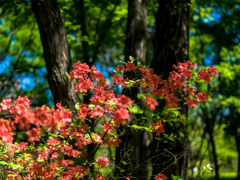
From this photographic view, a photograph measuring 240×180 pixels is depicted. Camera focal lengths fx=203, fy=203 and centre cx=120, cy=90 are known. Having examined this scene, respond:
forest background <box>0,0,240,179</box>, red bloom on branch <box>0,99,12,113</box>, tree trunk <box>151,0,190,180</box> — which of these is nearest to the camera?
red bloom on branch <box>0,99,12,113</box>

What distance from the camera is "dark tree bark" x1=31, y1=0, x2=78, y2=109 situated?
3.09 meters

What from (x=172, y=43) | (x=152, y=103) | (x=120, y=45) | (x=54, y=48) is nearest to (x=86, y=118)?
(x=152, y=103)

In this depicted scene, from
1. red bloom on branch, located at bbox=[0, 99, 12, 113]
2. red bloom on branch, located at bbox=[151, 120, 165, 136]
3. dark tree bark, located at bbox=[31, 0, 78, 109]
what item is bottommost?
red bloom on branch, located at bbox=[151, 120, 165, 136]

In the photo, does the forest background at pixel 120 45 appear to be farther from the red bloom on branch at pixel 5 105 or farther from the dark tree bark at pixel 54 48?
the red bloom on branch at pixel 5 105

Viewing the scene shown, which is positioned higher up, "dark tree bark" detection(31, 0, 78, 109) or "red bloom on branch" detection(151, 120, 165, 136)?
"dark tree bark" detection(31, 0, 78, 109)

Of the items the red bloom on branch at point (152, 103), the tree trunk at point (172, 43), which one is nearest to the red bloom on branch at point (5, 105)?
the red bloom on branch at point (152, 103)

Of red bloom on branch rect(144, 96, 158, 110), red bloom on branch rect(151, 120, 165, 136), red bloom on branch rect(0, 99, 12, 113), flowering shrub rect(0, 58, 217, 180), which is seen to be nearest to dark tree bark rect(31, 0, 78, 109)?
flowering shrub rect(0, 58, 217, 180)

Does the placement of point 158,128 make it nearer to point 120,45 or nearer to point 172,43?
point 172,43

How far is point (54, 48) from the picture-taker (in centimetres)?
311

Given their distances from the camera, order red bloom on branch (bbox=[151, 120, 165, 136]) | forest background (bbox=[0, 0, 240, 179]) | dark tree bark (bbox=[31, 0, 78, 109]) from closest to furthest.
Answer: red bloom on branch (bbox=[151, 120, 165, 136]) < dark tree bark (bbox=[31, 0, 78, 109]) < forest background (bbox=[0, 0, 240, 179])

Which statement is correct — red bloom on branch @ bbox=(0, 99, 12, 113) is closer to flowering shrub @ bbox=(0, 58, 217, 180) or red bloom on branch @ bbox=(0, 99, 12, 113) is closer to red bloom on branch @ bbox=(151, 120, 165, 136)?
flowering shrub @ bbox=(0, 58, 217, 180)

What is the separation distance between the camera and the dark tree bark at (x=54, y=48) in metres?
3.09

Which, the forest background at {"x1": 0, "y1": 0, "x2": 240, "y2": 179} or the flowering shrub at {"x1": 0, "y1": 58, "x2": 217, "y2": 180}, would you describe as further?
the forest background at {"x1": 0, "y1": 0, "x2": 240, "y2": 179}

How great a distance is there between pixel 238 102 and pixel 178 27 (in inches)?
203
